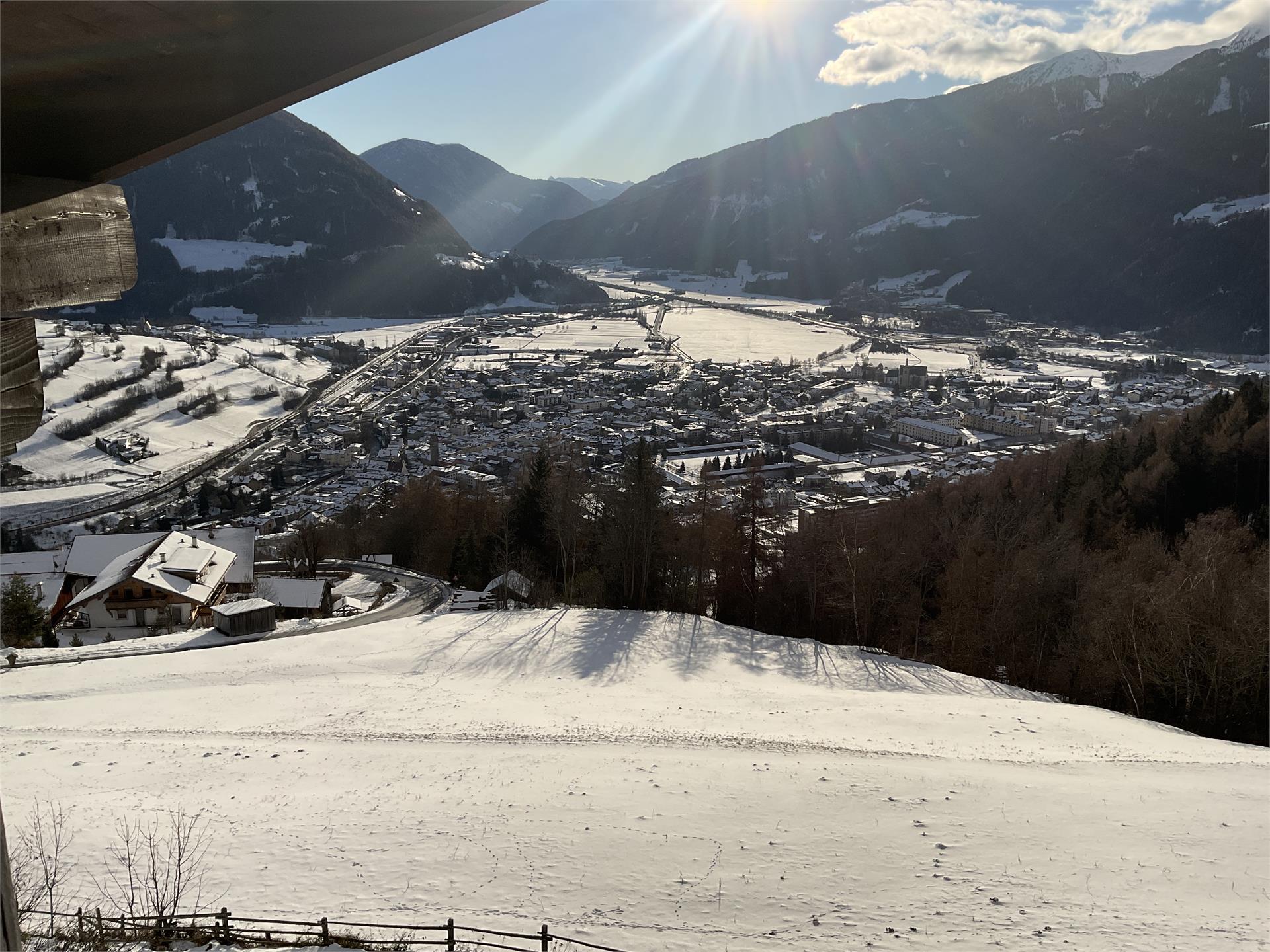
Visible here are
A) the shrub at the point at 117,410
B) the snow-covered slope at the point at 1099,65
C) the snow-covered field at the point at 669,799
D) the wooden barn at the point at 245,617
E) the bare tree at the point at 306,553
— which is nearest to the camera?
the snow-covered field at the point at 669,799

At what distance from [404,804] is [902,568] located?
1313 cm

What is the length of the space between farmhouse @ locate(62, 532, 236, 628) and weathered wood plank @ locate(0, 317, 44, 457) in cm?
2169

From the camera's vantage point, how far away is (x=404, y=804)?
748 centimetres

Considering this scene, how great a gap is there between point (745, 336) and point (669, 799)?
317 ft

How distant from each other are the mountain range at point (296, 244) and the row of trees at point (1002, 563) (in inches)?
4378

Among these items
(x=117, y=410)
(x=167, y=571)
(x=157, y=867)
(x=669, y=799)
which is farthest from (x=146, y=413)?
(x=669, y=799)

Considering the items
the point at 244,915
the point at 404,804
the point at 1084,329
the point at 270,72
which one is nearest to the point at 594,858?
the point at 404,804

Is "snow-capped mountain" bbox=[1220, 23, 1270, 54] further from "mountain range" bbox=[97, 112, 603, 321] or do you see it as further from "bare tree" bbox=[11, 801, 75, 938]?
"bare tree" bbox=[11, 801, 75, 938]

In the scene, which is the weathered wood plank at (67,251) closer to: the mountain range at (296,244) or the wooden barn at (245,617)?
the wooden barn at (245,617)

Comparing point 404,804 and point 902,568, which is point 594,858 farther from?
point 902,568

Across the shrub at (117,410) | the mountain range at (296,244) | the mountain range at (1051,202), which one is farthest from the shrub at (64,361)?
the mountain range at (1051,202)

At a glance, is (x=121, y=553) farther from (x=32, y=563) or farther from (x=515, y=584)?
(x=515, y=584)

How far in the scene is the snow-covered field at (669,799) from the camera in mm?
5750

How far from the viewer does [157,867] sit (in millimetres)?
5938
